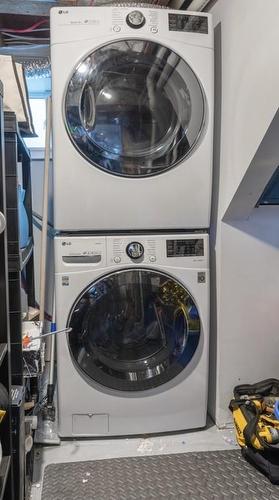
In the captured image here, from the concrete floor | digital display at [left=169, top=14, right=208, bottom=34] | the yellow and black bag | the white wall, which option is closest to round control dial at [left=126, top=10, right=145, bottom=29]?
digital display at [left=169, top=14, right=208, bottom=34]

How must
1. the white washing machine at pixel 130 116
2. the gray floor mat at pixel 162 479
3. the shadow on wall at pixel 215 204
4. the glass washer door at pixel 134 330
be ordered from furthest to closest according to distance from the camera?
the shadow on wall at pixel 215 204 < the glass washer door at pixel 134 330 < the white washing machine at pixel 130 116 < the gray floor mat at pixel 162 479

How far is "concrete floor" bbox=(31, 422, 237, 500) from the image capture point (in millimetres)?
1671

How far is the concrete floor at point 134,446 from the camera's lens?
167cm

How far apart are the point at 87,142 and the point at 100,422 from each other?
4.02ft

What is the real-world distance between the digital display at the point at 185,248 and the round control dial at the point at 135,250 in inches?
5.0

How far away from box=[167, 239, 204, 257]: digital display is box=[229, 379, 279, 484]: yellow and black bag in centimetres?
68

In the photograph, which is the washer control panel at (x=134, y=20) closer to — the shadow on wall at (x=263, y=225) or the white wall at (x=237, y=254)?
the white wall at (x=237, y=254)

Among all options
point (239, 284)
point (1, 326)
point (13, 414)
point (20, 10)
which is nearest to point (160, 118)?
point (239, 284)

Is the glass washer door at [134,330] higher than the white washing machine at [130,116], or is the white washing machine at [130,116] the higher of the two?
the white washing machine at [130,116]

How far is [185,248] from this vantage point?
1.74 meters

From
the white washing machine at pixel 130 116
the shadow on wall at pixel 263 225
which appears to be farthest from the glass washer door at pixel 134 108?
the shadow on wall at pixel 263 225

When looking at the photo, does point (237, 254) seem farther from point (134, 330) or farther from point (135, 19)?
point (135, 19)

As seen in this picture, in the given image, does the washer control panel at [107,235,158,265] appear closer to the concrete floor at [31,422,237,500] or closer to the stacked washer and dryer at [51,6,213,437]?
the stacked washer and dryer at [51,6,213,437]

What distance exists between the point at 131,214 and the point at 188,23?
83 centimetres
